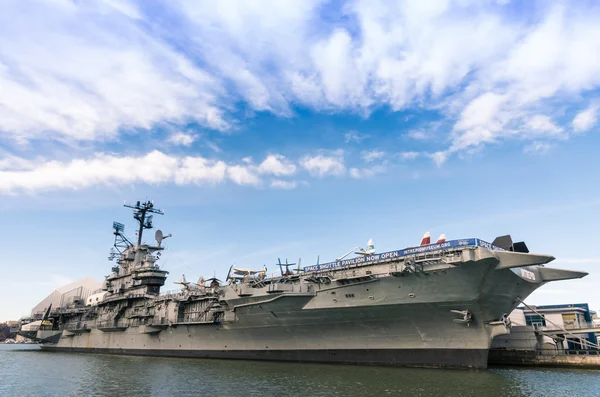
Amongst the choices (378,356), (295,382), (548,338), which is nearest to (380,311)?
(378,356)

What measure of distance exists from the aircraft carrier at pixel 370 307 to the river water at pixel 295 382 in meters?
1.12

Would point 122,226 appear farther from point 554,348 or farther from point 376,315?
point 554,348

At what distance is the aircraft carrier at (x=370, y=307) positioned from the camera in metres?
19.2

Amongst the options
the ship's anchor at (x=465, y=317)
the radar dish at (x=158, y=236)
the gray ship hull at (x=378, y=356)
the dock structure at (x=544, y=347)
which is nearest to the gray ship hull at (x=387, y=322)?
the gray ship hull at (x=378, y=356)

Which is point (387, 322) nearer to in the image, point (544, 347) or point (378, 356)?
point (378, 356)

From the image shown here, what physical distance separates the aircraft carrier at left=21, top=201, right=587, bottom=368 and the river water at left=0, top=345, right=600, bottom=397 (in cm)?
112

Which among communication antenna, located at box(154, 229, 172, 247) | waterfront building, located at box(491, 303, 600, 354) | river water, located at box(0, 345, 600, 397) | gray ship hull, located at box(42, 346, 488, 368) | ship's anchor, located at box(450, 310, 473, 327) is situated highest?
communication antenna, located at box(154, 229, 172, 247)

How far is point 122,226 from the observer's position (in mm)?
42406

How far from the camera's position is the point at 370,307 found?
20.8 metres

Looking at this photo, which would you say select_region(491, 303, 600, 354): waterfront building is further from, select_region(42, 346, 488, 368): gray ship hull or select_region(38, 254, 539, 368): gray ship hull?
select_region(42, 346, 488, 368): gray ship hull

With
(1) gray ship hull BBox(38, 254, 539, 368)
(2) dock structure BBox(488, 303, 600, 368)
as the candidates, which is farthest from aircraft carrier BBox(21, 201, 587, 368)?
(2) dock structure BBox(488, 303, 600, 368)

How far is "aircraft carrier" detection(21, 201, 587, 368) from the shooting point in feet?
63.0

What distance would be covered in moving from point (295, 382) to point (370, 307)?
554 centimetres

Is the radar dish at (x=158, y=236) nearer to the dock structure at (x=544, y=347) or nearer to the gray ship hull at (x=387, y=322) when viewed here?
the gray ship hull at (x=387, y=322)
